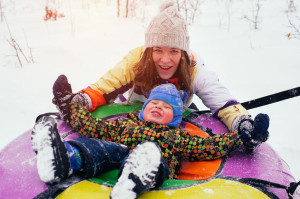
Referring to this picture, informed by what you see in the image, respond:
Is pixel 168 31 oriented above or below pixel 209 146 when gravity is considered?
above

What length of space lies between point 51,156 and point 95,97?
2.93ft

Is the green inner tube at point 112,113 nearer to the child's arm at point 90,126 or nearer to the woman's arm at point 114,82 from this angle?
the woman's arm at point 114,82

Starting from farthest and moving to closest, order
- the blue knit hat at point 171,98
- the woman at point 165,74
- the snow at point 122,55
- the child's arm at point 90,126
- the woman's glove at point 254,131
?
the snow at point 122,55 < the woman at point 165,74 < the blue knit hat at point 171,98 < the child's arm at point 90,126 < the woman's glove at point 254,131

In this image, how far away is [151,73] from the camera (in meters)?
2.08

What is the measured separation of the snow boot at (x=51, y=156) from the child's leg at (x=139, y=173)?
0.25 metres

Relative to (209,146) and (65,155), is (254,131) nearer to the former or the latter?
(209,146)

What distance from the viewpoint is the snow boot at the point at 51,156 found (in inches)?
45.4

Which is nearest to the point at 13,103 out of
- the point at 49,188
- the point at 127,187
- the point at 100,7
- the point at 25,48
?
the point at 25,48

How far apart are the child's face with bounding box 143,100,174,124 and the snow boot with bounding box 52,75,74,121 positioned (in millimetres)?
494

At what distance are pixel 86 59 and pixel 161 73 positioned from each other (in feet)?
8.34

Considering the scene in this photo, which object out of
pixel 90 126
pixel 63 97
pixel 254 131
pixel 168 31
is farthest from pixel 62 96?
pixel 254 131

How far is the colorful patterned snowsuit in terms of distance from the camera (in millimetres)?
1549

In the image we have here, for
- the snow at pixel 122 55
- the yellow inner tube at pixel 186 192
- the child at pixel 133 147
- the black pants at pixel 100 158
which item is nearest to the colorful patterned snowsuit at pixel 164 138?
the child at pixel 133 147

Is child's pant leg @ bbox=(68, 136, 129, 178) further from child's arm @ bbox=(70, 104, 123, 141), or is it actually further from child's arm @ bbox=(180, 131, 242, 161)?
child's arm @ bbox=(180, 131, 242, 161)
